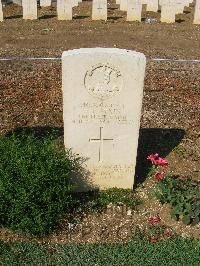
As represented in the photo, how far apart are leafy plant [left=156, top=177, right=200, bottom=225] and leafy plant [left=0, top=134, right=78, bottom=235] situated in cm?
119

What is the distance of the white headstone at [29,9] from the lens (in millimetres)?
13750

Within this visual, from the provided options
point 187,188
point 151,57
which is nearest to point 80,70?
point 187,188

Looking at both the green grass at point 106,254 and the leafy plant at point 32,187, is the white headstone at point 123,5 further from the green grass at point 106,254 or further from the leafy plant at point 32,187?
the green grass at point 106,254

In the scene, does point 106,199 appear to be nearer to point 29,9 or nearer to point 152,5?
point 29,9

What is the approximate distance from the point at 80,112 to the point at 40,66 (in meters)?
4.91

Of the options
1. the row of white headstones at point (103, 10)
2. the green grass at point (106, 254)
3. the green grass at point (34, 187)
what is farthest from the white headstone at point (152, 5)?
the green grass at point (106, 254)

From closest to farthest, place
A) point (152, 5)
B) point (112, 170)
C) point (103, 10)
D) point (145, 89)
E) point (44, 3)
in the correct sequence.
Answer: point (112, 170)
point (145, 89)
point (103, 10)
point (152, 5)
point (44, 3)

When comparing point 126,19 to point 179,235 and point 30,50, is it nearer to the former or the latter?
point 30,50

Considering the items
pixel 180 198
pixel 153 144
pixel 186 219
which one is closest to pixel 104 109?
pixel 180 198

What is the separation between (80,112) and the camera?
5.36 metres

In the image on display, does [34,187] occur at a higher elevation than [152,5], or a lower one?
lower

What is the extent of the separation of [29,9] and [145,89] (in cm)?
644

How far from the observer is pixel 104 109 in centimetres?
538

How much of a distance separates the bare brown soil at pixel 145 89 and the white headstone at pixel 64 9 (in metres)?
0.27
